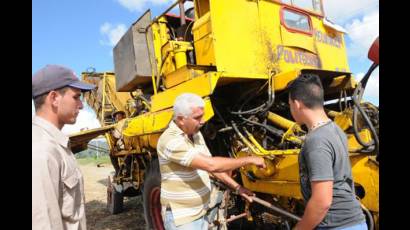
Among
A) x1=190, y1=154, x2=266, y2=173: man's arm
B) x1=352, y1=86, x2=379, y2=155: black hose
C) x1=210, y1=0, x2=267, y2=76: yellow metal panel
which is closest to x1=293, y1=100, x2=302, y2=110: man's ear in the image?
x1=352, y1=86, x2=379, y2=155: black hose

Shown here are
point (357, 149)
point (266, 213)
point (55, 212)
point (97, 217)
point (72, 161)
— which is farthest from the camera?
point (97, 217)

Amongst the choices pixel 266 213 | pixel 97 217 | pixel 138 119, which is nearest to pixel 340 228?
pixel 266 213

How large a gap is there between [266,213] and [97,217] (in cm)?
480

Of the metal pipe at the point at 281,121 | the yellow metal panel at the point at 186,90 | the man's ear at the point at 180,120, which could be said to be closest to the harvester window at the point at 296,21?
the metal pipe at the point at 281,121

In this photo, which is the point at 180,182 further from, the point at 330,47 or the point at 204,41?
the point at 330,47

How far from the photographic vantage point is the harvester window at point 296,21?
15.6 ft

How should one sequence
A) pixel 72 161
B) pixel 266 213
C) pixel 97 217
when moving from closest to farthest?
pixel 72 161 < pixel 266 213 < pixel 97 217

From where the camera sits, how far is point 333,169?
1853 mm

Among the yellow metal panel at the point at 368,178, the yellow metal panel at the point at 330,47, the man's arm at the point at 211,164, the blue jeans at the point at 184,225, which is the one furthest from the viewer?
the yellow metal panel at the point at 330,47

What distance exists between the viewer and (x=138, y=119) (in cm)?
500

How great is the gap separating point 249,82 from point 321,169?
2679mm

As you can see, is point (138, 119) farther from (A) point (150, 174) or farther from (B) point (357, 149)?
(B) point (357, 149)

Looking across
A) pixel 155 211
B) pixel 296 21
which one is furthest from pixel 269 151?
pixel 296 21

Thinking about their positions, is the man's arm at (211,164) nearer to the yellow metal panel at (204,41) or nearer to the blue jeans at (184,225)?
the blue jeans at (184,225)
